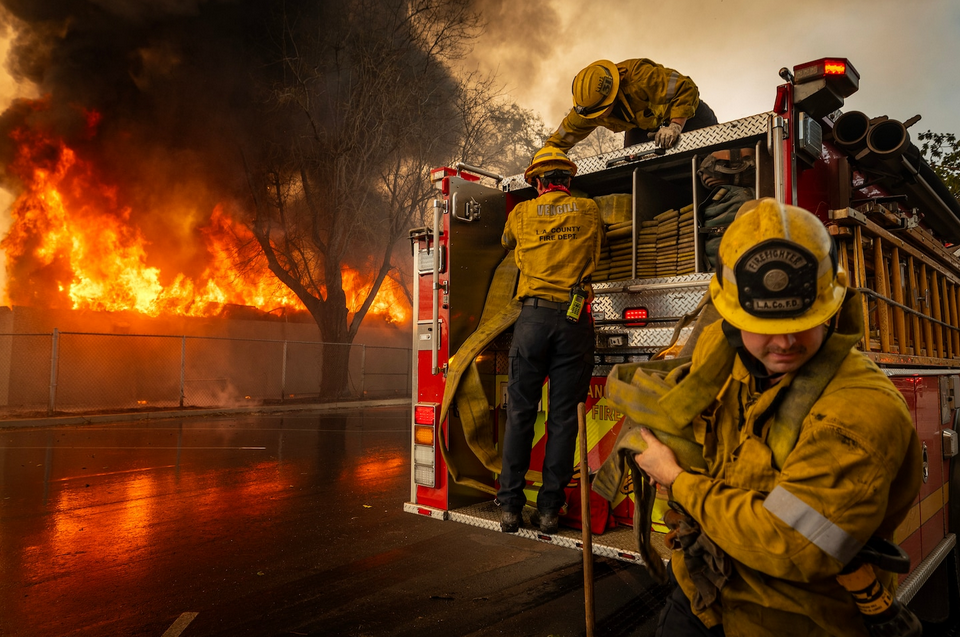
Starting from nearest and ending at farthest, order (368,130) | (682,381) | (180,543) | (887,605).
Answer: (887,605), (682,381), (180,543), (368,130)

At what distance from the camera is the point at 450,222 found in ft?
15.6

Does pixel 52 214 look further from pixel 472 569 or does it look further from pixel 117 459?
pixel 472 569

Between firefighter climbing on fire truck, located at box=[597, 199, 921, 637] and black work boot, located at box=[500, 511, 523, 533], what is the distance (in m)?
2.20

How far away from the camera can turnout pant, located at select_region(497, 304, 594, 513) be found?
3969 millimetres

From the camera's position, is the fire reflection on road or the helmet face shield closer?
the helmet face shield

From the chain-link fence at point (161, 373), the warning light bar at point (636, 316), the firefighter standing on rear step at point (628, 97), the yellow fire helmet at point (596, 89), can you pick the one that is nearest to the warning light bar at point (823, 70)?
the firefighter standing on rear step at point (628, 97)

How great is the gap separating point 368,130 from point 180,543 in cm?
1579

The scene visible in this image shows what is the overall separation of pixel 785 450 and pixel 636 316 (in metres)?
2.90

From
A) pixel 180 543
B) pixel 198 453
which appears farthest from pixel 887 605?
pixel 198 453

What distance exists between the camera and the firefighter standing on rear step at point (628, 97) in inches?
187

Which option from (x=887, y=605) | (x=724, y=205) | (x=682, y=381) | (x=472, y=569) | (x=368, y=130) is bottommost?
(x=472, y=569)

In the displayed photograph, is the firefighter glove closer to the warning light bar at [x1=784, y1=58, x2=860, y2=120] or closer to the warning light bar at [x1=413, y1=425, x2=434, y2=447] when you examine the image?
the warning light bar at [x1=784, y1=58, x2=860, y2=120]

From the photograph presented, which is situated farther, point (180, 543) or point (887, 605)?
point (180, 543)

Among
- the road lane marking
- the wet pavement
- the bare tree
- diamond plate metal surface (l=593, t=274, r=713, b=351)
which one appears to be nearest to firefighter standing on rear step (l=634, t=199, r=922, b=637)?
the wet pavement
